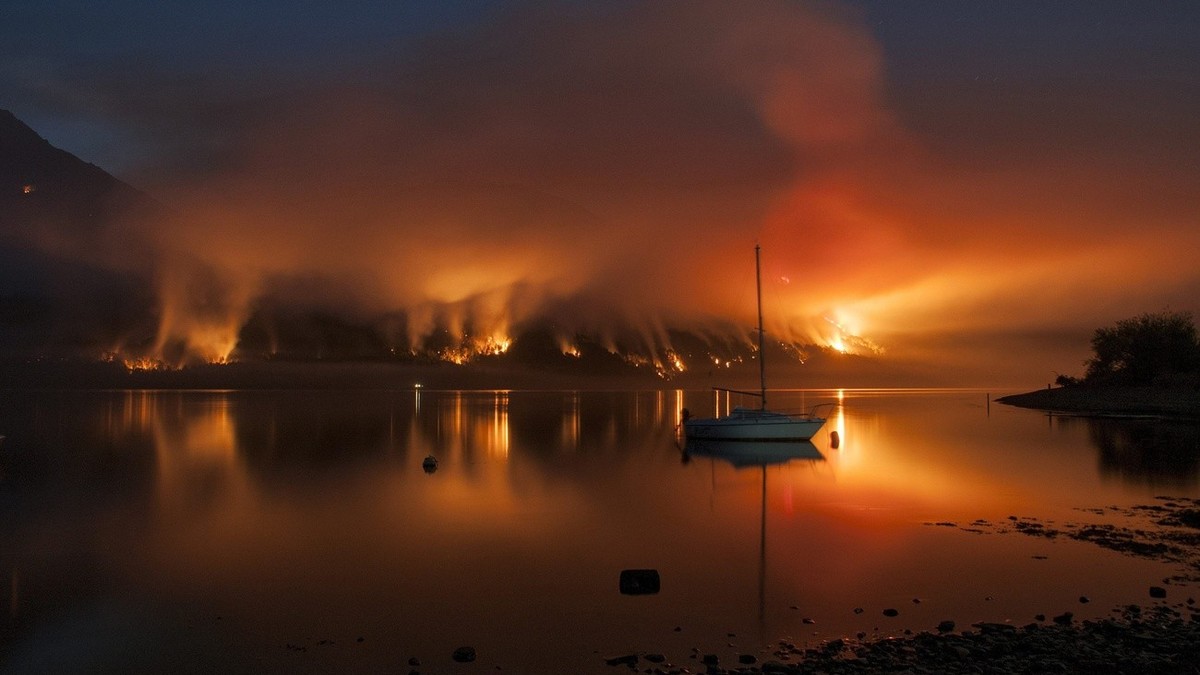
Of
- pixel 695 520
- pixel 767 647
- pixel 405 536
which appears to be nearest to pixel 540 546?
pixel 405 536

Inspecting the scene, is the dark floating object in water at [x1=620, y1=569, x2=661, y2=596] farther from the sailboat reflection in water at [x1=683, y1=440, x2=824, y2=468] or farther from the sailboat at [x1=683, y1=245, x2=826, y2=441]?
the sailboat at [x1=683, y1=245, x2=826, y2=441]

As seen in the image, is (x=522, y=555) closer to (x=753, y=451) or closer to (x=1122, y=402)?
(x=753, y=451)

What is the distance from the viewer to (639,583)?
16.3m

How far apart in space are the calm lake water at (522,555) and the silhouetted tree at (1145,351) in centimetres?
5873

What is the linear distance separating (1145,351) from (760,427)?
70.9 meters

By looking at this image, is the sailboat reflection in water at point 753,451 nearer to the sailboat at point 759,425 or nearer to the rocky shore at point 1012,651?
the sailboat at point 759,425

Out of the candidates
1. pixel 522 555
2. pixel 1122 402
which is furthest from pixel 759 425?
pixel 1122 402

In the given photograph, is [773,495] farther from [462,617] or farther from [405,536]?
[462,617]

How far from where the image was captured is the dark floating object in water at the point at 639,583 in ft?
53.4

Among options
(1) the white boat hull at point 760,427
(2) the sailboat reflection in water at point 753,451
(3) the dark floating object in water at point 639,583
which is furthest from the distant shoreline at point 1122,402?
(3) the dark floating object in water at point 639,583

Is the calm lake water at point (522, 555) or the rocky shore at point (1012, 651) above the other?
the rocky shore at point (1012, 651)

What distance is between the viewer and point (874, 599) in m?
15.6

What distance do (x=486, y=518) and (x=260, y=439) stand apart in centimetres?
4158

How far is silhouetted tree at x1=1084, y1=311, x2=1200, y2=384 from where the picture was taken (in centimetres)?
9550
